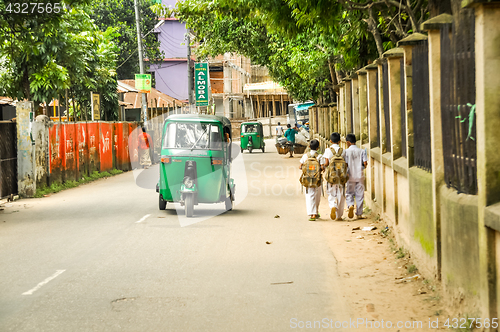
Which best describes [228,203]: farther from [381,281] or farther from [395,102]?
[381,281]

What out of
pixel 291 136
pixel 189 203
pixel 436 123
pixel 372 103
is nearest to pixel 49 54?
pixel 189 203

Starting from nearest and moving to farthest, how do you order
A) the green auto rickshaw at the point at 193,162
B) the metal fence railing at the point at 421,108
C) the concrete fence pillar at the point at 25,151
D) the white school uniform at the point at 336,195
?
the metal fence railing at the point at 421,108 < the white school uniform at the point at 336,195 < the green auto rickshaw at the point at 193,162 < the concrete fence pillar at the point at 25,151

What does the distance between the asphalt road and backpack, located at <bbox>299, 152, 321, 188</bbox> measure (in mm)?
743

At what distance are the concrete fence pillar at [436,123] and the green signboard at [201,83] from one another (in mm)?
39112

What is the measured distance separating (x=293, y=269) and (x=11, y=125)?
11.2 m

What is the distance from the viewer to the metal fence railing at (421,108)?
7.07 metres

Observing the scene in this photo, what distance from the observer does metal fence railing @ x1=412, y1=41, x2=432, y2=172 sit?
7070 mm

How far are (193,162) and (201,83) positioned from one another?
110 ft

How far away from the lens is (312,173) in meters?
11.6

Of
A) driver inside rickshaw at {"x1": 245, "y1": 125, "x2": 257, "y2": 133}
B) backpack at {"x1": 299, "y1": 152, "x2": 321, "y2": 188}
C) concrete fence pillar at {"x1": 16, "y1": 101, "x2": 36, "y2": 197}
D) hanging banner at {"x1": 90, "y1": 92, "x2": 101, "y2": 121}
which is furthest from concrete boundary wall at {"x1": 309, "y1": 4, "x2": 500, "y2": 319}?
driver inside rickshaw at {"x1": 245, "y1": 125, "x2": 257, "y2": 133}

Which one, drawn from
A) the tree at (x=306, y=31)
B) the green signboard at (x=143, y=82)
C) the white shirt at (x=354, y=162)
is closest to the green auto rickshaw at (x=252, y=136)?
the tree at (x=306, y=31)

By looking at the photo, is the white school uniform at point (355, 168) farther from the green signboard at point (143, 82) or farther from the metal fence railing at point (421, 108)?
the green signboard at point (143, 82)

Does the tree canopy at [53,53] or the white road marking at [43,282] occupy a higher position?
the tree canopy at [53,53]

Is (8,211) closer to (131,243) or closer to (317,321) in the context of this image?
(131,243)
